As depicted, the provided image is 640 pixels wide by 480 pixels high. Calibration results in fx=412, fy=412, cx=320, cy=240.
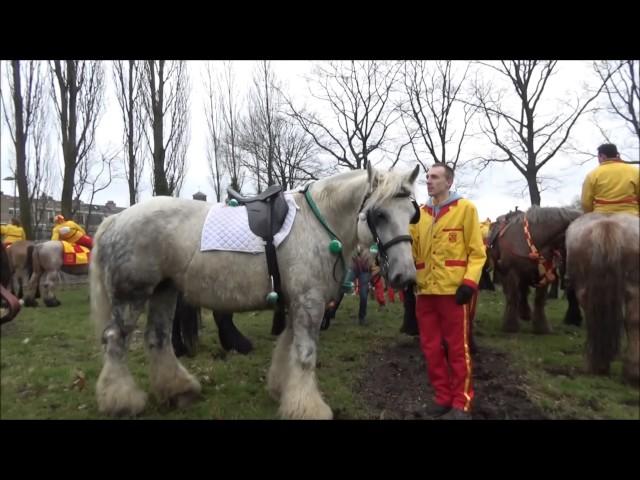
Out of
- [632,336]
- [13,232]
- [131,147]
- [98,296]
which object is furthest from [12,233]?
[632,336]

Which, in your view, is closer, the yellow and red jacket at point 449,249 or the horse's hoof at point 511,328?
the yellow and red jacket at point 449,249

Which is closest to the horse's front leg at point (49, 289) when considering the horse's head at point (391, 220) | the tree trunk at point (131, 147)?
the tree trunk at point (131, 147)

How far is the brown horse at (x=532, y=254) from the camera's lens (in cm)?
663

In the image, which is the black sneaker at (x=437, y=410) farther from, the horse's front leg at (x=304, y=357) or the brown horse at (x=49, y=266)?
the brown horse at (x=49, y=266)

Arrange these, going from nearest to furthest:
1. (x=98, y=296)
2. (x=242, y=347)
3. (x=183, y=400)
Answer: (x=98, y=296)
(x=183, y=400)
(x=242, y=347)

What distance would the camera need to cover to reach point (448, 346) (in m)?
3.49

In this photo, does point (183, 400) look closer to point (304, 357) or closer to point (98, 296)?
point (98, 296)

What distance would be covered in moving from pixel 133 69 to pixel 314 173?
15971mm

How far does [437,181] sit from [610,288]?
2.02 metres

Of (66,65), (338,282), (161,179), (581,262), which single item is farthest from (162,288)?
(161,179)

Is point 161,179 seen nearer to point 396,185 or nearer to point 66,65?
point 66,65

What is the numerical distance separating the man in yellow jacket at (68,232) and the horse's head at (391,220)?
326 inches

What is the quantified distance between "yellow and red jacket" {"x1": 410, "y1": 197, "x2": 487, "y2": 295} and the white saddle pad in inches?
46.7

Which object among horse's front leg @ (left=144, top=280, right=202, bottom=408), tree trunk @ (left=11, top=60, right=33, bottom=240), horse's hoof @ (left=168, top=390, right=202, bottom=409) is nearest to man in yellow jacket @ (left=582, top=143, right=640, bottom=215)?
horse's front leg @ (left=144, top=280, right=202, bottom=408)
